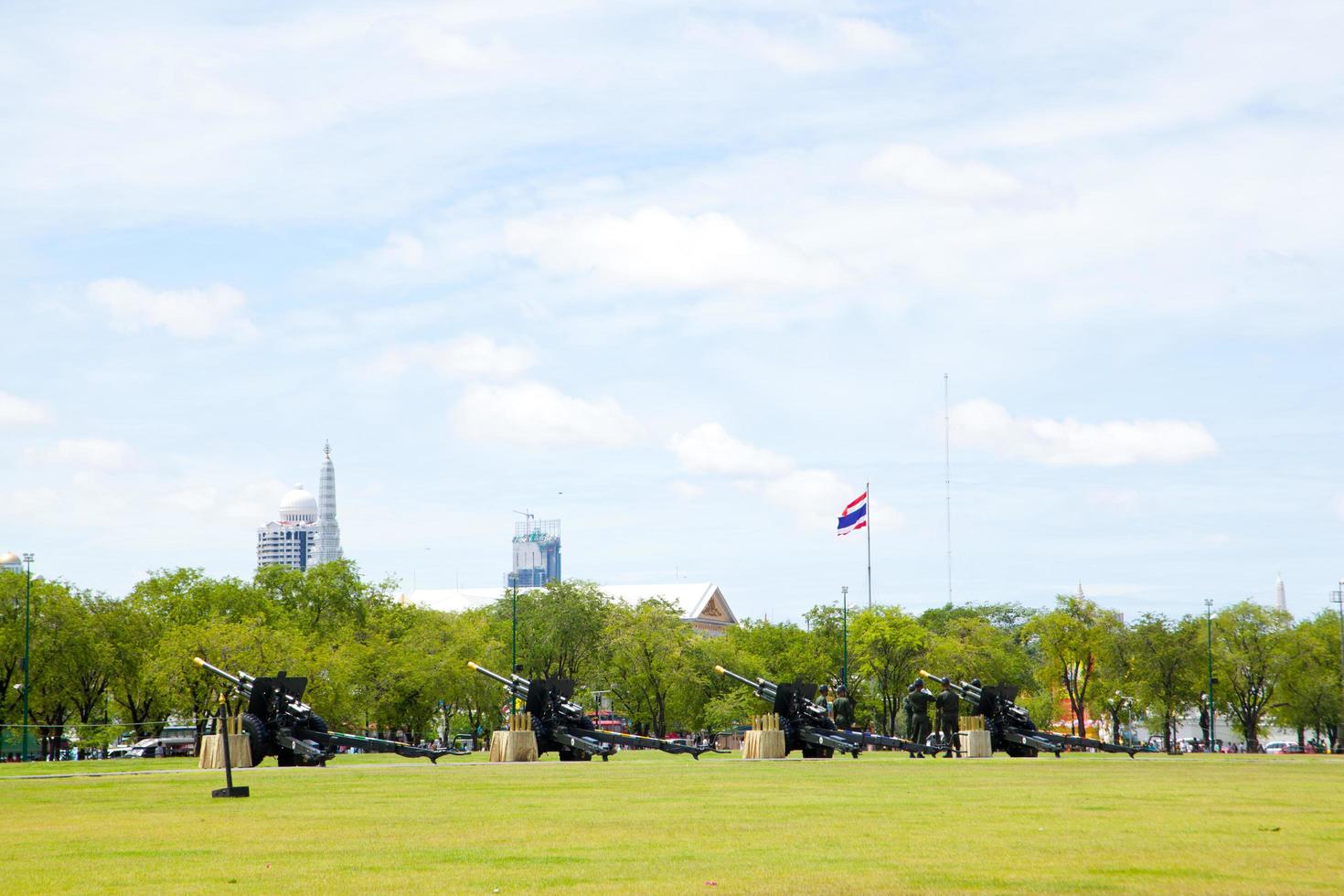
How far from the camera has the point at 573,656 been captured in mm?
102250

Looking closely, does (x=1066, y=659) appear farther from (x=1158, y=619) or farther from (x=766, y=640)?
(x=766, y=640)

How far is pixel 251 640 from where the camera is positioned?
7444 centimetres

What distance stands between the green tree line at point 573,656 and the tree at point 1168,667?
0.10m

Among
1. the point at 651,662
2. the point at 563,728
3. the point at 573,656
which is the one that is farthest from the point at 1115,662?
the point at 563,728

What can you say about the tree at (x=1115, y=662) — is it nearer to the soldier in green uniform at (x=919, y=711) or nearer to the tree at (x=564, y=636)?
the tree at (x=564, y=636)

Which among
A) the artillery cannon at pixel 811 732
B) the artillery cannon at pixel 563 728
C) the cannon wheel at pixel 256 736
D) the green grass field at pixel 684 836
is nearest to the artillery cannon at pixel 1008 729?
the artillery cannon at pixel 811 732

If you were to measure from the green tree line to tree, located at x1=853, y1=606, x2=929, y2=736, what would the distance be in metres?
0.11

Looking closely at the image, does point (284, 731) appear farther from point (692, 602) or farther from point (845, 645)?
point (692, 602)

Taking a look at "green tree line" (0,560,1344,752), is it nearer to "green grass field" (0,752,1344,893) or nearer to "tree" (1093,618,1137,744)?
"tree" (1093,618,1137,744)

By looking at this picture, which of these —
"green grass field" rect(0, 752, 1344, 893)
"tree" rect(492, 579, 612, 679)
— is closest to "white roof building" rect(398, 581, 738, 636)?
"tree" rect(492, 579, 612, 679)

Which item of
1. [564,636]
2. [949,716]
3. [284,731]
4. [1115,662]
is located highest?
[564,636]

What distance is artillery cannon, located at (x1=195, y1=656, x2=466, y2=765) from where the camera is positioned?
4169 cm

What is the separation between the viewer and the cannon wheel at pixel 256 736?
41531 mm

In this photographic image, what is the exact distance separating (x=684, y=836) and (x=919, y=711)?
35320 mm
